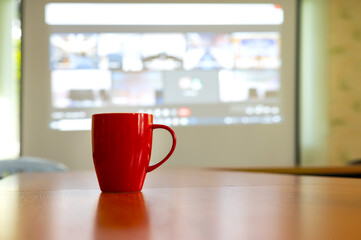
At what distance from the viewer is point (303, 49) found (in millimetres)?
4809

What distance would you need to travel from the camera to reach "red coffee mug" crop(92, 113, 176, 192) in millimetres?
732

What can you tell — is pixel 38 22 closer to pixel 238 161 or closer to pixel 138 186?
pixel 238 161

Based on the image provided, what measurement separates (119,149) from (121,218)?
26cm

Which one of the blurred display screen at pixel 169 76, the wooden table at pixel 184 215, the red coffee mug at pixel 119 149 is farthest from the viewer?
the blurred display screen at pixel 169 76

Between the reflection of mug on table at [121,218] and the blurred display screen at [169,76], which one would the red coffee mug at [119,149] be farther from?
the blurred display screen at [169,76]

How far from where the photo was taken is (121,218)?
18.8 inches

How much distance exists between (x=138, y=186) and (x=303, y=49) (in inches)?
169

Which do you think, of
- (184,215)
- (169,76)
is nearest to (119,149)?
(184,215)

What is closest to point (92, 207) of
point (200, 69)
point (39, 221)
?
point (39, 221)

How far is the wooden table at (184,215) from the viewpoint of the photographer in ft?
1.28

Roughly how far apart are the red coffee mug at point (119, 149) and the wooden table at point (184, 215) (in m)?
0.03

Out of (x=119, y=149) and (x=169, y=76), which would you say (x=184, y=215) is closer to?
(x=119, y=149)

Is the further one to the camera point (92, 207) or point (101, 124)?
point (101, 124)

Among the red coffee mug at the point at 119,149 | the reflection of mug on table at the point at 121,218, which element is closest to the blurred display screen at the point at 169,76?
the red coffee mug at the point at 119,149
